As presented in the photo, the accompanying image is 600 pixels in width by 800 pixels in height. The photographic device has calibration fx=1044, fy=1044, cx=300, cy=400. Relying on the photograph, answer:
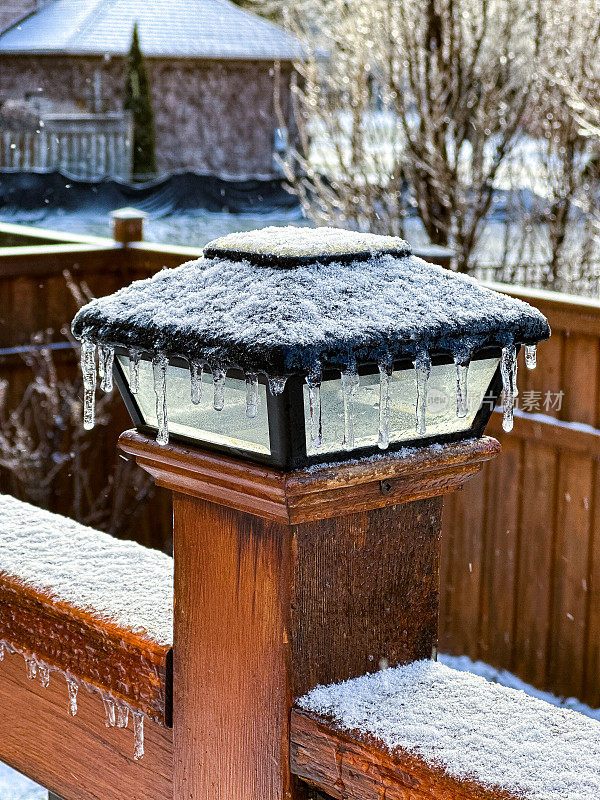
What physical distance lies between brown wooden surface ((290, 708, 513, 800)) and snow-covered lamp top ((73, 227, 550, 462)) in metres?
0.30

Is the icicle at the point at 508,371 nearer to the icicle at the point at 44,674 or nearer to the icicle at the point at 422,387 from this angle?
the icicle at the point at 422,387

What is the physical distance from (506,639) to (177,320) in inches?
135

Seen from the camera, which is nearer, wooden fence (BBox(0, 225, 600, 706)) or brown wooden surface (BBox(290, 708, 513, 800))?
brown wooden surface (BBox(290, 708, 513, 800))

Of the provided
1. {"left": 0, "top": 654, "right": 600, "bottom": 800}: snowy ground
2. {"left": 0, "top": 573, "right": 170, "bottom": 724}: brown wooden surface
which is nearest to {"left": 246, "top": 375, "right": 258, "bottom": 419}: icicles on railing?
{"left": 0, "top": 573, "right": 170, "bottom": 724}: brown wooden surface

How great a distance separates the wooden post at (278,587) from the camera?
2.94 feet

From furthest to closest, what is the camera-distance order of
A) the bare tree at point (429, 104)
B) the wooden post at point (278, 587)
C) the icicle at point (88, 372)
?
the bare tree at point (429, 104)
the icicle at point (88, 372)
the wooden post at point (278, 587)

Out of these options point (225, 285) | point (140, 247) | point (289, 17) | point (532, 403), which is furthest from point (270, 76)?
point (225, 285)

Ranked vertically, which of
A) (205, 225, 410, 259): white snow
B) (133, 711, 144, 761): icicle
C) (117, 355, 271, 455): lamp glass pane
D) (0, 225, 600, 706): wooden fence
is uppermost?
Result: (205, 225, 410, 259): white snow

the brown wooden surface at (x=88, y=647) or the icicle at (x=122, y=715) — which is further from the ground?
the brown wooden surface at (x=88, y=647)

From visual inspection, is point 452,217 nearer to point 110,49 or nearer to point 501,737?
point 501,737

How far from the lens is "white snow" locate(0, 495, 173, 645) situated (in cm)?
108

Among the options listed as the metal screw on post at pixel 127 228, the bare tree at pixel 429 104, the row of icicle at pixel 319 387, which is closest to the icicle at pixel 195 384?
the row of icicle at pixel 319 387

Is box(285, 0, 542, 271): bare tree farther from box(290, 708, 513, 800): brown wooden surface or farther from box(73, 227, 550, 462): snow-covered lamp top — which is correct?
box(290, 708, 513, 800): brown wooden surface

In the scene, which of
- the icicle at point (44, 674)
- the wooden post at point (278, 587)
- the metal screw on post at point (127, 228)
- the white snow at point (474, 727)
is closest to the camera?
the white snow at point (474, 727)
